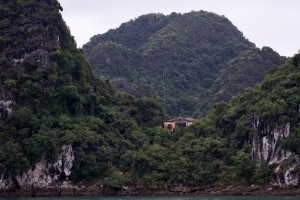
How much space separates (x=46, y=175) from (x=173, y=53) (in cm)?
4815

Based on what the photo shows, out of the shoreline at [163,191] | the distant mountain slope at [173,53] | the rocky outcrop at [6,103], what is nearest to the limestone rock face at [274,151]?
the shoreline at [163,191]

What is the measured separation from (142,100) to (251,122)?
1270 cm

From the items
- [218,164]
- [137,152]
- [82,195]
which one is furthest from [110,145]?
[218,164]

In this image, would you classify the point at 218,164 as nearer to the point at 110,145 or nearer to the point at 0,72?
the point at 110,145

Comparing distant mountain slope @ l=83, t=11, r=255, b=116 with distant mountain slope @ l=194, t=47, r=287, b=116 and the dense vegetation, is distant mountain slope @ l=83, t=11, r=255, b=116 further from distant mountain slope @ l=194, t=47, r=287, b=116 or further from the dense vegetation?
the dense vegetation

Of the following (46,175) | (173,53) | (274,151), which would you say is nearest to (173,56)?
(173,53)

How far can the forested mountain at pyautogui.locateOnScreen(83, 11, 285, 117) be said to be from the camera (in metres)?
75.9

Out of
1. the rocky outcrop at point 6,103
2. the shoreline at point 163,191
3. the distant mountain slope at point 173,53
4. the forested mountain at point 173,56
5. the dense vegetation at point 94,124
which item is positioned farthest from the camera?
the distant mountain slope at point 173,53

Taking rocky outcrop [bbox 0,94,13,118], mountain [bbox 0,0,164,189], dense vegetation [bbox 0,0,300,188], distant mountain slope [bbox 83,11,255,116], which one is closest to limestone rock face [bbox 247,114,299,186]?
dense vegetation [bbox 0,0,300,188]

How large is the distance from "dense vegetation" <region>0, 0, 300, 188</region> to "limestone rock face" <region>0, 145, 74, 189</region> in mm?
642

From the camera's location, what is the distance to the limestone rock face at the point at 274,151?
40281 mm

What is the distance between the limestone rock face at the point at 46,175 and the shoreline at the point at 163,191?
1.19ft

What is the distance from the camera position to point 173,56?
86.1 metres

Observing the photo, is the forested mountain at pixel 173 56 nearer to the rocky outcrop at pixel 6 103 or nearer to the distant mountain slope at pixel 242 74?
the distant mountain slope at pixel 242 74
